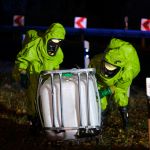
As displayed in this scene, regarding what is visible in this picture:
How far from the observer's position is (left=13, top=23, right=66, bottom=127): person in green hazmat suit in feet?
26.3

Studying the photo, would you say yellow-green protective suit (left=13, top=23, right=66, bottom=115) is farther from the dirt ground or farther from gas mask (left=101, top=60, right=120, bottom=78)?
gas mask (left=101, top=60, right=120, bottom=78)

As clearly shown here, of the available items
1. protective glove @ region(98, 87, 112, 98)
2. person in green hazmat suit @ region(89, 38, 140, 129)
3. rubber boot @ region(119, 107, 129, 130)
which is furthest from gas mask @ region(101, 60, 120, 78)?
rubber boot @ region(119, 107, 129, 130)

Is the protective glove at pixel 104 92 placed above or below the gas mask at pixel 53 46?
below

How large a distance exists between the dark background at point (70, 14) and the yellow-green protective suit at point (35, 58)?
855 cm

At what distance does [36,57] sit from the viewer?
8141 mm

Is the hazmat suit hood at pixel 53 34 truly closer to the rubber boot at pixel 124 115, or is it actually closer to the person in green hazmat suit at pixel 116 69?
the person in green hazmat suit at pixel 116 69

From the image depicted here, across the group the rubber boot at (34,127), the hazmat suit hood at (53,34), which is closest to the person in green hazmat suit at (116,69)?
the hazmat suit hood at (53,34)

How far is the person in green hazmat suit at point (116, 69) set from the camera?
25.9ft

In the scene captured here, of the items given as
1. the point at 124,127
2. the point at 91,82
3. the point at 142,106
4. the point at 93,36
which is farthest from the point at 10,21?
the point at 91,82

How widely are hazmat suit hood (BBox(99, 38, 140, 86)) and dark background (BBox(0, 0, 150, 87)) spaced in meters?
8.61

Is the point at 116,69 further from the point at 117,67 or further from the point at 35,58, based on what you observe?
the point at 35,58

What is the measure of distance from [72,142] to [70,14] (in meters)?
19.4

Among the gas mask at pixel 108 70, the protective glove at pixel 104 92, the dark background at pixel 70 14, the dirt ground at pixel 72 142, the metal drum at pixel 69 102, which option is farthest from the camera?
the dark background at pixel 70 14

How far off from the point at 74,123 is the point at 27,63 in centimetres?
159
